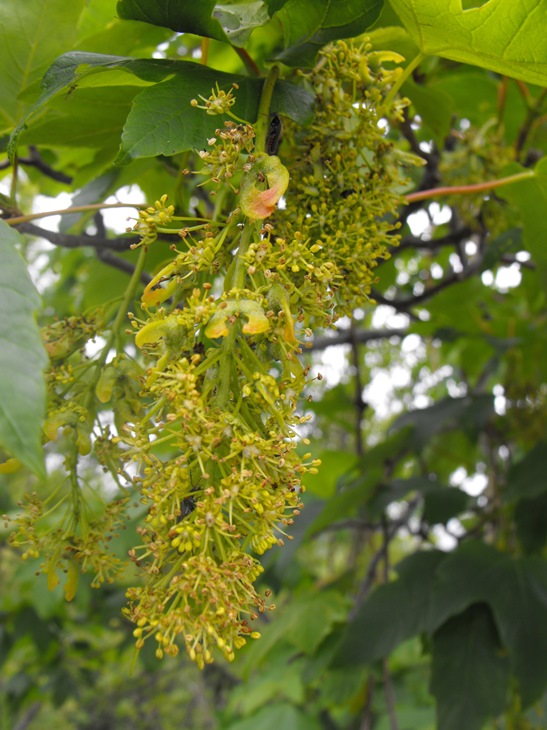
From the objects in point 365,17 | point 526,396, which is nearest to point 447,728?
point 526,396

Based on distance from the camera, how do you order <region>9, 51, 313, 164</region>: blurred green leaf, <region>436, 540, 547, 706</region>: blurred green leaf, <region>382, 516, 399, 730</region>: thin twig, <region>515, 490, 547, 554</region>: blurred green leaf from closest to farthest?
<region>9, 51, 313, 164</region>: blurred green leaf
<region>436, 540, 547, 706</region>: blurred green leaf
<region>382, 516, 399, 730</region>: thin twig
<region>515, 490, 547, 554</region>: blurred green leaf

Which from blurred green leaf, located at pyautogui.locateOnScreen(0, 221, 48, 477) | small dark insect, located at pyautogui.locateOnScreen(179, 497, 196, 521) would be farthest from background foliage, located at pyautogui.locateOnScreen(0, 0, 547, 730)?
small dark insect, located at pyautogui.locateOnScreen(179, 497, 196, 521)

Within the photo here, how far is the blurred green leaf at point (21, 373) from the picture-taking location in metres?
0.56

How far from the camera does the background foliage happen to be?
899 mm

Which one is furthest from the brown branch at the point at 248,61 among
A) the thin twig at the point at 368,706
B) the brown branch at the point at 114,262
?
the thin twig at the point at 368,706

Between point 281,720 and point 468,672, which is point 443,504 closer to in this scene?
point 468,672

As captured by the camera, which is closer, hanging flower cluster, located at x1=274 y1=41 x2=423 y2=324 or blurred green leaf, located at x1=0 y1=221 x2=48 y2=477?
blurred green leaf, located at x1=0 y1=221 x2=48 y2=477

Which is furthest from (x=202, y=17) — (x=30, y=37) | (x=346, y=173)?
(x=30, y=37)

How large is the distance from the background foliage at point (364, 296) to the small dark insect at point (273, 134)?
3 centimetres

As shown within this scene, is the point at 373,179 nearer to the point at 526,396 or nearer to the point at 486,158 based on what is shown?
the point at 486,158

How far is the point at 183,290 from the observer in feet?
2.85

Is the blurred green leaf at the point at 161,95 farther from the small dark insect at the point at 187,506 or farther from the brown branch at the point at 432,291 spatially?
the brown branch at the point at 432,291

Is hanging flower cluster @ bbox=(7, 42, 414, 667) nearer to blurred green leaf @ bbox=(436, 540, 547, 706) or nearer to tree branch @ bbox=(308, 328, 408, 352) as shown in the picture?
blurred green leaf @ bbox=(436, 540, 547, 706)

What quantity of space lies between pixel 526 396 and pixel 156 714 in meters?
5.45
